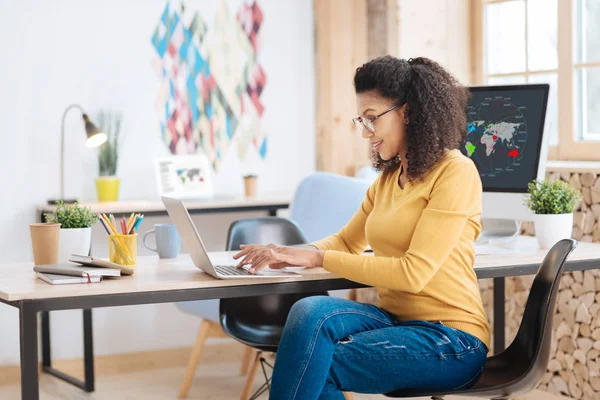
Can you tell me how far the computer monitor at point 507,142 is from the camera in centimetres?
297

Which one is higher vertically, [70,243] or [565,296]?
[70,243]

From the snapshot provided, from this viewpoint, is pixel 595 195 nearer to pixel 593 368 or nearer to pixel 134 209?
pixel 593 368

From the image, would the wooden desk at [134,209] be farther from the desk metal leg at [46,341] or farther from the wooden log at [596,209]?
the wooden log at [596,209]

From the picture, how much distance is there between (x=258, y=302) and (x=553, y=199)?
1.04 meters

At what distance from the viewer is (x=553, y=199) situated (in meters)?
2.80

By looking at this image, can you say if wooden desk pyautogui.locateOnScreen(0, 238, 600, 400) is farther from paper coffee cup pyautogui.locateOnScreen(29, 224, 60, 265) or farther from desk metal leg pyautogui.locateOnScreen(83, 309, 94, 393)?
desk metal leg pyautogui.locateOnScreen(83, 309, 94, 393)

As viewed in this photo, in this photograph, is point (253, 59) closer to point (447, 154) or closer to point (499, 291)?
point (499, 291)

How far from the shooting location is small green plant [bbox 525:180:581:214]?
2803 mm

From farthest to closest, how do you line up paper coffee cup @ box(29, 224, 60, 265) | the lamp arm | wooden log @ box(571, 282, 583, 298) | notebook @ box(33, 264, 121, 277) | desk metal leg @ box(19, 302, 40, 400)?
the lamp arm < wooden log @ box(571, 282, 583, 298) < paper coffee cup @ box(29, 224, 60, 265) < notebook @ box(33, 264, 121, 277) < desk metal leg @ box(19, 302, 40, 400)

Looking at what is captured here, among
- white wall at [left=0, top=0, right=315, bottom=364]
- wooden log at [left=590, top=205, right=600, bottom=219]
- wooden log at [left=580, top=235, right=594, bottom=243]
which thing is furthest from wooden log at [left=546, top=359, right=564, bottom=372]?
white wall at [left=0, top=0, right=315, bottom=364]

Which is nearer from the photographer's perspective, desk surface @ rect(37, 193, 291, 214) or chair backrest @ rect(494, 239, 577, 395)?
chair backrest @ rect(494, 239, 577, 395)

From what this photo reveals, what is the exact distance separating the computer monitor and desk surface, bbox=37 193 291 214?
1.37 m

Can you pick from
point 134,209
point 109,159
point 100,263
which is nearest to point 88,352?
point 134,209

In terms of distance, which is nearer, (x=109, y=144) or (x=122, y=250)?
(x=122, y=250)
